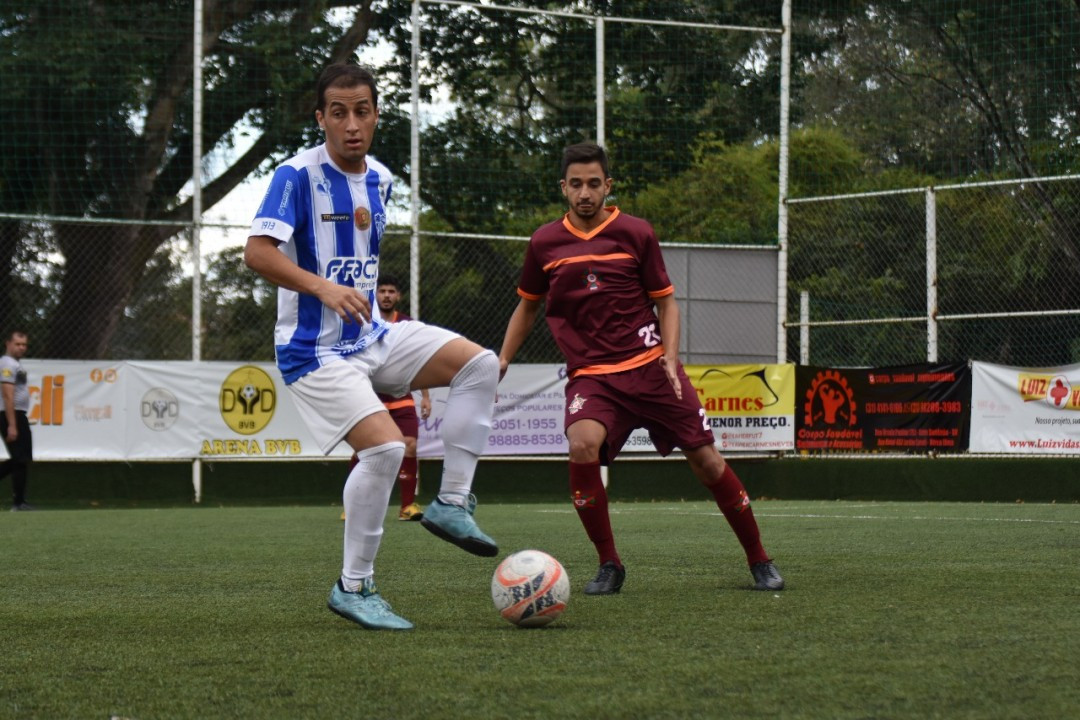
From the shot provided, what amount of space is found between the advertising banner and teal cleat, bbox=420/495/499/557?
11414 mm

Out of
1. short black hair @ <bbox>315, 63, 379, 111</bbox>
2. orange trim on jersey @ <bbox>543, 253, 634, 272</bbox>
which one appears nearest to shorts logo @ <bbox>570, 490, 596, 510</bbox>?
orange trim on jersey @ <bbox>543, 253, 634, 272</bbox>

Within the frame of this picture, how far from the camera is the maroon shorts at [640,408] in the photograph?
5922mm

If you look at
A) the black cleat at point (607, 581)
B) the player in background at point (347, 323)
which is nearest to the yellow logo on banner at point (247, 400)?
the black cleat at point (607, 581)

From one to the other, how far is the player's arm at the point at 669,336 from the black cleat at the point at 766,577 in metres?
0.78

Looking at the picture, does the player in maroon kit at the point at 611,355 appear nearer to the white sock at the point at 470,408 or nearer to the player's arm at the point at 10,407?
the white sock at the point at 470,408

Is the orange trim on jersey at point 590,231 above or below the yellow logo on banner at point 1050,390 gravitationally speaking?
above

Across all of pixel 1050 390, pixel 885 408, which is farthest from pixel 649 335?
pixel 885 408

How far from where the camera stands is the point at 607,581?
19.3 feet

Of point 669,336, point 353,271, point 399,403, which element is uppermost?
point 353,271

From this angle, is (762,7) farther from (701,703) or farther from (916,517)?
(701,703)

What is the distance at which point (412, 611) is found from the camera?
523 centimetres

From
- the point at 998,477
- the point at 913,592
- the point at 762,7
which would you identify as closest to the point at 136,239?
the point at 762,7

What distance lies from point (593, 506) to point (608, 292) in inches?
36.2

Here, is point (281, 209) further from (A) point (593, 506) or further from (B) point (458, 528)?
(A) point (593, 506)
